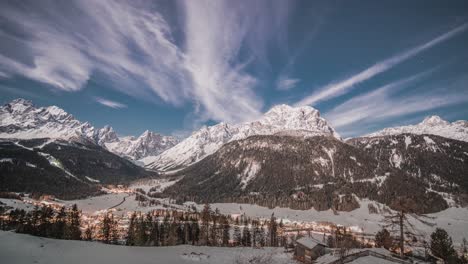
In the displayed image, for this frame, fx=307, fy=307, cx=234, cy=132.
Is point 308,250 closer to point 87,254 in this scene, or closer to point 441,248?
point 441,248

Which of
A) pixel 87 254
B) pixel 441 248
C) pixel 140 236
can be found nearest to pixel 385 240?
pixel 441 248

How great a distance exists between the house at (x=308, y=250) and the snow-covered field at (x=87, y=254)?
28.2 feet

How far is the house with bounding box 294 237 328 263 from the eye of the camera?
64938mm

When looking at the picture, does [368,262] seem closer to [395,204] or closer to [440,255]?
[395,204]

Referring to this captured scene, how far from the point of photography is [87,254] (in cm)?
5031

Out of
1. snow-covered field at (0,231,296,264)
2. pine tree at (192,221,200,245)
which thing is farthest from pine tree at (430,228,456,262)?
pine tree at (192,221,200,245)

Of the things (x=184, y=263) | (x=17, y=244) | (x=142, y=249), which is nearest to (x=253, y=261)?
(x=184, y=263)

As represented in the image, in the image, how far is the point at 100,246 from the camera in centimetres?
5766

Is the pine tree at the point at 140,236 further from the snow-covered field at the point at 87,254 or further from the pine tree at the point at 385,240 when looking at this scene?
the pine tree at the point at 385,240

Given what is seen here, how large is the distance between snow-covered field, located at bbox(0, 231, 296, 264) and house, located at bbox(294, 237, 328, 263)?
28.2ft

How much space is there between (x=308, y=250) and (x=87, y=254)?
4332 cm

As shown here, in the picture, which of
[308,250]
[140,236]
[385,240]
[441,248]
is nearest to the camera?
[308,250]

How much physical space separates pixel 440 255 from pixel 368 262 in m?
52.9

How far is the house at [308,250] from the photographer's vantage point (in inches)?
2557
